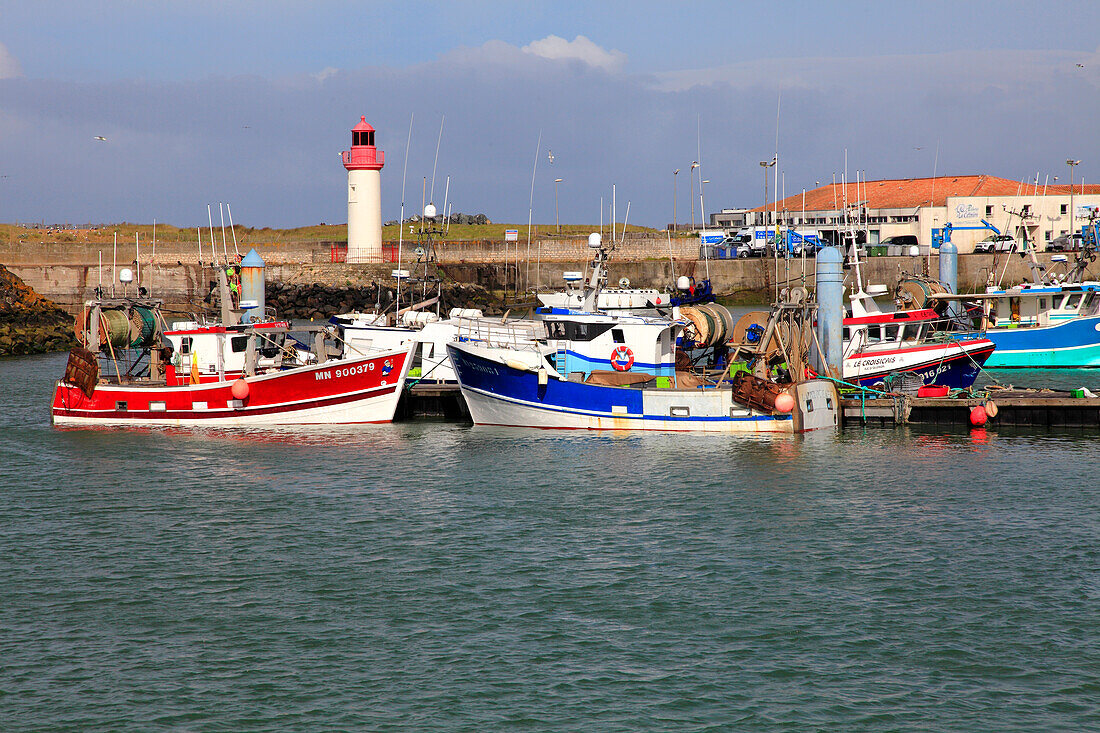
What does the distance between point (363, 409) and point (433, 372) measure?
365cm

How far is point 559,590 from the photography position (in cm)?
1439

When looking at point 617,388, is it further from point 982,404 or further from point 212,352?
point 212,352

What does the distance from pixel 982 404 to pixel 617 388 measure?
8.74 meters

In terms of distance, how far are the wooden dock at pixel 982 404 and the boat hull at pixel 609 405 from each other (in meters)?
1.03

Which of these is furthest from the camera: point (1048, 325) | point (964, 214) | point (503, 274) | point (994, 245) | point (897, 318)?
point (964, 214)

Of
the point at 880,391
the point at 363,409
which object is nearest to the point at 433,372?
the point at 363,409

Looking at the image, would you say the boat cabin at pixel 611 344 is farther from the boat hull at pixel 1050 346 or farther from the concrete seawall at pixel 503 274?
the concrete seawall at pixel 503 274

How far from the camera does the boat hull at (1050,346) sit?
119 feet

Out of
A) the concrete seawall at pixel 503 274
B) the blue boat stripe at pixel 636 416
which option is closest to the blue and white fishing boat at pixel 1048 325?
the blue boat stripe at pixel 636 416

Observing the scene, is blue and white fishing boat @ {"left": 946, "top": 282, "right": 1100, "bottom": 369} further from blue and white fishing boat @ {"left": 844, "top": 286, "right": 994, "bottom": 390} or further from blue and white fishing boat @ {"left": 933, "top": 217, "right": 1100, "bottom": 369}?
blue and white fishing boat @ {"left": 844, "top": 286, "right": 994, "bottom": 390}

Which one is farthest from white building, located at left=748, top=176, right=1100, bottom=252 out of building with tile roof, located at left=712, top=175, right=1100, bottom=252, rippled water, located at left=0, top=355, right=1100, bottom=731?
rippled water, located at left=0, top=355, right=1100, bottom=731

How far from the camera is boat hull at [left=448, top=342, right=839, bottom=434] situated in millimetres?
24406

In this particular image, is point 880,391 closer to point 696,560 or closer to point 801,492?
A: point 801,492

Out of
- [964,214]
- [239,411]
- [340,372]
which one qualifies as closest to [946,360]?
[340,372]
